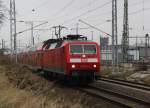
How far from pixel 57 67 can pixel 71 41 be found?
252 cm

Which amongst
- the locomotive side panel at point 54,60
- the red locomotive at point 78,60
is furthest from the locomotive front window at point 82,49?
the locomotive side panel at point 54,60

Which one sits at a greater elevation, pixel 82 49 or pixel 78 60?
pixel 82 49

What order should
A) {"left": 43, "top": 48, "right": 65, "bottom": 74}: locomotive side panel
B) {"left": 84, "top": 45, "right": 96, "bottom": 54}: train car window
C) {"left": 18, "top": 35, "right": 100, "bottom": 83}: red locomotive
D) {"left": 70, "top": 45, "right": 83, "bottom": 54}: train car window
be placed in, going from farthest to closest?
{"left": 43, "top": 48, "right": 65, "bottom": 74}: locomotive side panel, {"left": 84, "top": 45, "right": 96, "bottom": 54}: train car window, {"left": 70, "top": 45, "right": 83, "bottom": 54}: train car window, {"left": 18, "top": 35, "right": 100, "bottom": 83}: red locomotive

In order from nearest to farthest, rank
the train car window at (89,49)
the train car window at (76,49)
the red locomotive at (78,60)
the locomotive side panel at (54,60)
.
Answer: the red locomotive at (78,60) → the train car window at (76,49) → the train car window at (89,49) → the locomotive side panel at (54,60)

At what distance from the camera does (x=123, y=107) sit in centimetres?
1628

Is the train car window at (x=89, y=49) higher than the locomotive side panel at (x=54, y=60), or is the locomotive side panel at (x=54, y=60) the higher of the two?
the train car window at (x=89, y=49)

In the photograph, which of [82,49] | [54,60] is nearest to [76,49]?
[82,49]

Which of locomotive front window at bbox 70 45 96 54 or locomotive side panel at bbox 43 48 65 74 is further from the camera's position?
locomotive side panel at bbox 43 48 65 74

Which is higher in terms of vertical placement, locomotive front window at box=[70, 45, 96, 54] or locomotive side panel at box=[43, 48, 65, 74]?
locomotive front window at box=[70, 45, 96, 54]

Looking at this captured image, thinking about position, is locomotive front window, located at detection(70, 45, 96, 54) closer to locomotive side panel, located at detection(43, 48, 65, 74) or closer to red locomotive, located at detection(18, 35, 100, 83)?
red locomotive, located at detection(18, 35, 100, 83)

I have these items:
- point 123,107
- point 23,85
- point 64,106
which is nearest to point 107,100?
point 123,107

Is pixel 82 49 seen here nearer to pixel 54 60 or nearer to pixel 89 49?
pixel 89 49

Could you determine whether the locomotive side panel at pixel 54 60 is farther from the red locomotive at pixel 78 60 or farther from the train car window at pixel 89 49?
the train car window at pixel 89 49

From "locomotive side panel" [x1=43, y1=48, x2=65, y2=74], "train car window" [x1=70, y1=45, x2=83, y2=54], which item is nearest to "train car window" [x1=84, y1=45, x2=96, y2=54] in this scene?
"train car window" [x1=70, y1=45, x2=83, y2=54]
